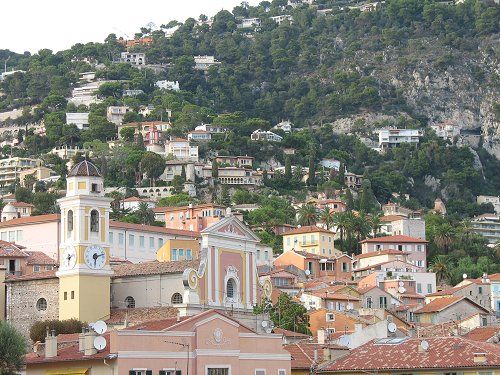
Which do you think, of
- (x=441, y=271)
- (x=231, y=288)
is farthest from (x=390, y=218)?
(x=231, y=288)

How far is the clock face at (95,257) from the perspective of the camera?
2753 inches

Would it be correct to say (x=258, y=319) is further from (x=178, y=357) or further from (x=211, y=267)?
(x=178, y=357)

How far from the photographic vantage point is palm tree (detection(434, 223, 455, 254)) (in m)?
150

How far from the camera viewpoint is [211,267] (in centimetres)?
6625

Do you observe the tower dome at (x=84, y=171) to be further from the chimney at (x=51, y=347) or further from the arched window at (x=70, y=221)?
the chimney at (x=51, y=347)

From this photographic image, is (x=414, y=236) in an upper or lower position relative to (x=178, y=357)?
upper

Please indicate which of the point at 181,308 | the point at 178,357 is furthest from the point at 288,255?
the point at 178,357

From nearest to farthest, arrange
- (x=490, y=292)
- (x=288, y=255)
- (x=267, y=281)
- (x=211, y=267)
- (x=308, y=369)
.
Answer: (x=308, y=369) < (x=211, y=267) < (x=267, y=281) < (x=490, y=292) < (x=288, y=255)

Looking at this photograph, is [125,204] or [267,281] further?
[125,204]

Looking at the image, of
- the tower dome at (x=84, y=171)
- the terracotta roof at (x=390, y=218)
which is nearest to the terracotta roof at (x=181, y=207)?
the terracotta roof at (x=390, y=218)

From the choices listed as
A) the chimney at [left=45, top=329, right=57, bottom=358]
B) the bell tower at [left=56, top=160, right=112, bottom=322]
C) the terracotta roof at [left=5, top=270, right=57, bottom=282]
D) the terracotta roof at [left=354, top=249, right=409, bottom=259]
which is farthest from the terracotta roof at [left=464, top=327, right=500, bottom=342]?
the terracotta roof at [left=354, top=249, right=409, bottom=259]

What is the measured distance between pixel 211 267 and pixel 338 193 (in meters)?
117

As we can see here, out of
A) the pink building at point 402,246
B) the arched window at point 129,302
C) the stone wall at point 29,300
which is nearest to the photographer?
the stone wall at point 29,300

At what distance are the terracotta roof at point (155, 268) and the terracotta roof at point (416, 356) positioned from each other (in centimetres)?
970
